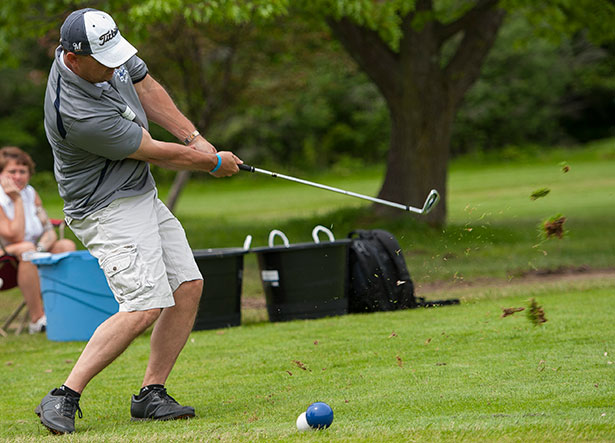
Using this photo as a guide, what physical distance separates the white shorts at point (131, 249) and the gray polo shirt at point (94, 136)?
59 millimetres

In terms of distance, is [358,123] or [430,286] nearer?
[430,286]

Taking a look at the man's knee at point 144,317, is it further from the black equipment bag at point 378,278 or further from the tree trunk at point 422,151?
the tree trunk at point 422,151

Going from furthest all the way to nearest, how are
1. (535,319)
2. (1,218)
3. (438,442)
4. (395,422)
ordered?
(1,218)
(535,319)
(395,422)
(438,442)

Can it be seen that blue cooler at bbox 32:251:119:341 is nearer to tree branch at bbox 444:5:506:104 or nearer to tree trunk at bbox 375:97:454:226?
tree trunk at bbox 375:97:454:226

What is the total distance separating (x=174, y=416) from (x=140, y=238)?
2.80 ft

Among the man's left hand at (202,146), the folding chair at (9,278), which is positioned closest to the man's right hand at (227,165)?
the man's left hand at (202,146)

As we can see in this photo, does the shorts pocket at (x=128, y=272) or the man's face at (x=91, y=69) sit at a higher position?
the man's face at (x=91, y=69)

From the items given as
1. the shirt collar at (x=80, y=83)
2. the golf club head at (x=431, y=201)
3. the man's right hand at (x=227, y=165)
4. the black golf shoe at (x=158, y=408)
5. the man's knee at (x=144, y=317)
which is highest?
the shirt collar at (x=80, y=83)

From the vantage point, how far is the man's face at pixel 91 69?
4051 millimetres

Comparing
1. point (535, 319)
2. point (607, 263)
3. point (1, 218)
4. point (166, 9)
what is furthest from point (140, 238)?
point (607, 263)

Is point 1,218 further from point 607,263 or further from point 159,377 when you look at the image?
point 607,263

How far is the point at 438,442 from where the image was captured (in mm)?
3602

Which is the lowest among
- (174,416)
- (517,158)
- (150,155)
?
(517,158)

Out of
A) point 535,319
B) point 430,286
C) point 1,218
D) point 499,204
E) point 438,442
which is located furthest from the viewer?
point 499,204
